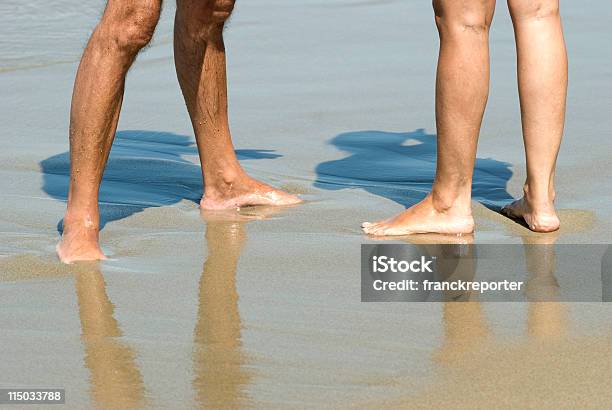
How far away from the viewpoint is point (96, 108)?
3465 millimetres

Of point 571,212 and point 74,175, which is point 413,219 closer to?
point 571,212

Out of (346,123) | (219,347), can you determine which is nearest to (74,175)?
(219,347)

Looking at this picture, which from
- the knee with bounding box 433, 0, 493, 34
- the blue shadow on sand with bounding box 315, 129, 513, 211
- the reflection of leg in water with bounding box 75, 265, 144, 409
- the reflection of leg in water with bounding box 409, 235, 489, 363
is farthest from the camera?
the blue shadow on sand with bounding box 315, 129, 513, 211

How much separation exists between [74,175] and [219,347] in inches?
38.8

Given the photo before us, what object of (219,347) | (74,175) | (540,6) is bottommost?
(219,347)

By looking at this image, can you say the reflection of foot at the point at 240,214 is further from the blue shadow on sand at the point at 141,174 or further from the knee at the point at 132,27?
the knee at the point at 132,27

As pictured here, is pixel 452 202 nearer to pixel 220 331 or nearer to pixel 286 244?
pixel 286 244

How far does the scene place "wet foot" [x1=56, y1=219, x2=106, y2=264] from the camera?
3.38m

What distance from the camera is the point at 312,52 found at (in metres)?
6.55

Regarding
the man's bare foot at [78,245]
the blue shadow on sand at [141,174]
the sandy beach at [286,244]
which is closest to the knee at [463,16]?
the sandy beach at [286,244]

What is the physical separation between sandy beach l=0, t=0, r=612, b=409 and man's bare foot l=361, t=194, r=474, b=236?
0.25 ft

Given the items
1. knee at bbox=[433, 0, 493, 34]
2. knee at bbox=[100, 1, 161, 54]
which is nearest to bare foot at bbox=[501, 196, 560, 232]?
knee at bbox=[433, 0, 493, 34]

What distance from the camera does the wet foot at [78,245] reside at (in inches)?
133

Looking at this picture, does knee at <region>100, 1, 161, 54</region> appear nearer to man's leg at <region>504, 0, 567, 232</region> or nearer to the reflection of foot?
the reflection of foot
